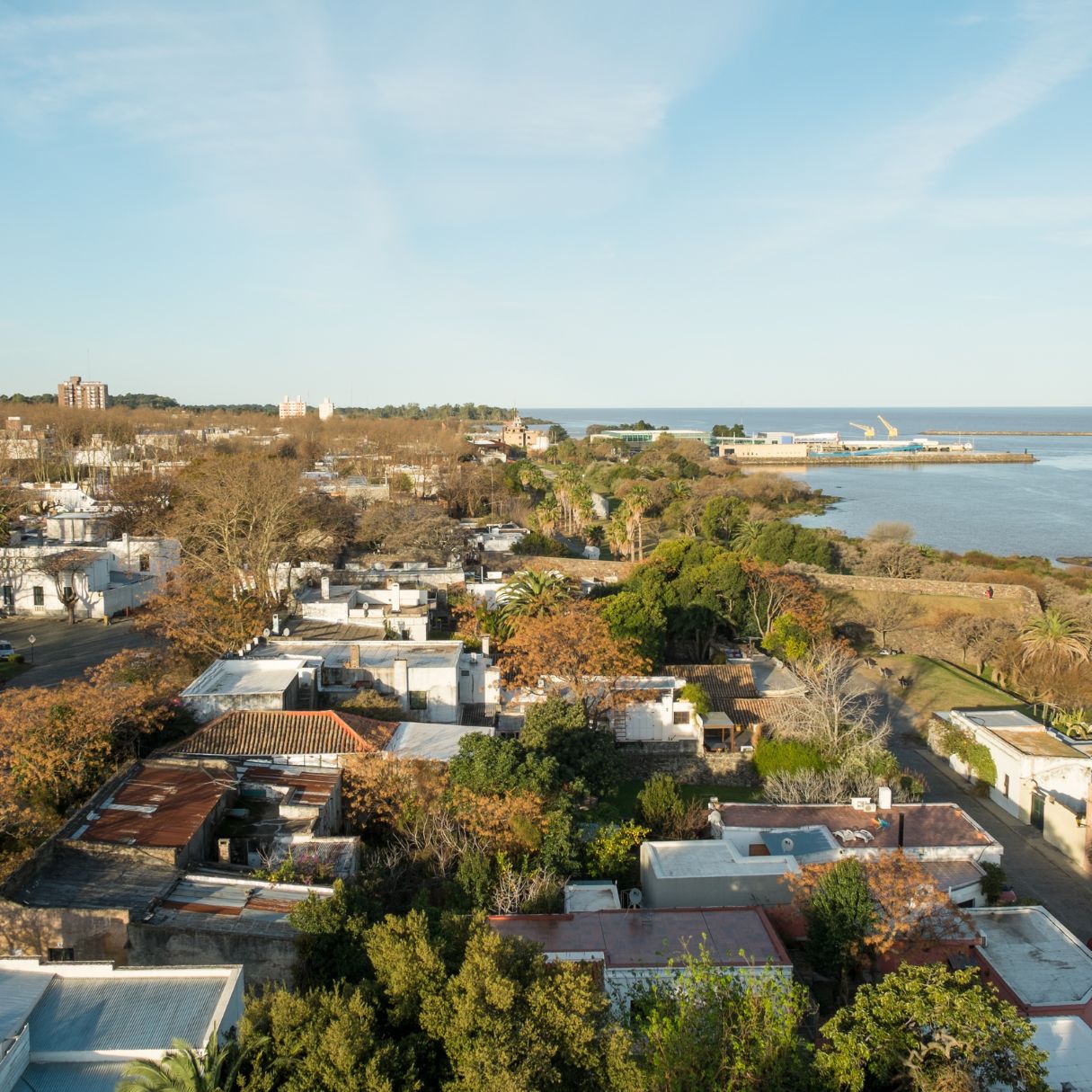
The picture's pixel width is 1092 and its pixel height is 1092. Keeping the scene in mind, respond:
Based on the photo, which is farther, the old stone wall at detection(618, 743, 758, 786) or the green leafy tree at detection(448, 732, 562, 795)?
the old stone wall at detection(618, 743, 758, 786)

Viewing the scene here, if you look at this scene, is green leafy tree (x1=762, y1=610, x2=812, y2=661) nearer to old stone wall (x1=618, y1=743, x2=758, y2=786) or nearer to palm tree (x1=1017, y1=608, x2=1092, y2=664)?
A: palm tree (x1=1017, y1=608, x2=1092, y2=664)

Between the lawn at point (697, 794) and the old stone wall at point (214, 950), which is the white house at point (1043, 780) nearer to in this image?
the lawn at point (697, 794)

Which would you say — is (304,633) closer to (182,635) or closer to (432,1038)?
(182,635)

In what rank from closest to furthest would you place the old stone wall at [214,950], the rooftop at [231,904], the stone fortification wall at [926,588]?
the old stone wall at [214,950] → the rooftop at [231,904] → the stone fortification wall at [926,588]

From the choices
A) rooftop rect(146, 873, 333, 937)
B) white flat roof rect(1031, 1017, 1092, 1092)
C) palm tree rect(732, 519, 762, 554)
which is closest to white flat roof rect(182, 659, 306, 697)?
rooftop rect(146, 873, 333, 937)

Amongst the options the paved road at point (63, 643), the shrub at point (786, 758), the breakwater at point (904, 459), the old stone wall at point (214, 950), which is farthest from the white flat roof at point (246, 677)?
the breakwater at point (904, 459)

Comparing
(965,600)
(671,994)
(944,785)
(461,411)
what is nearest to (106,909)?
(671,994)
